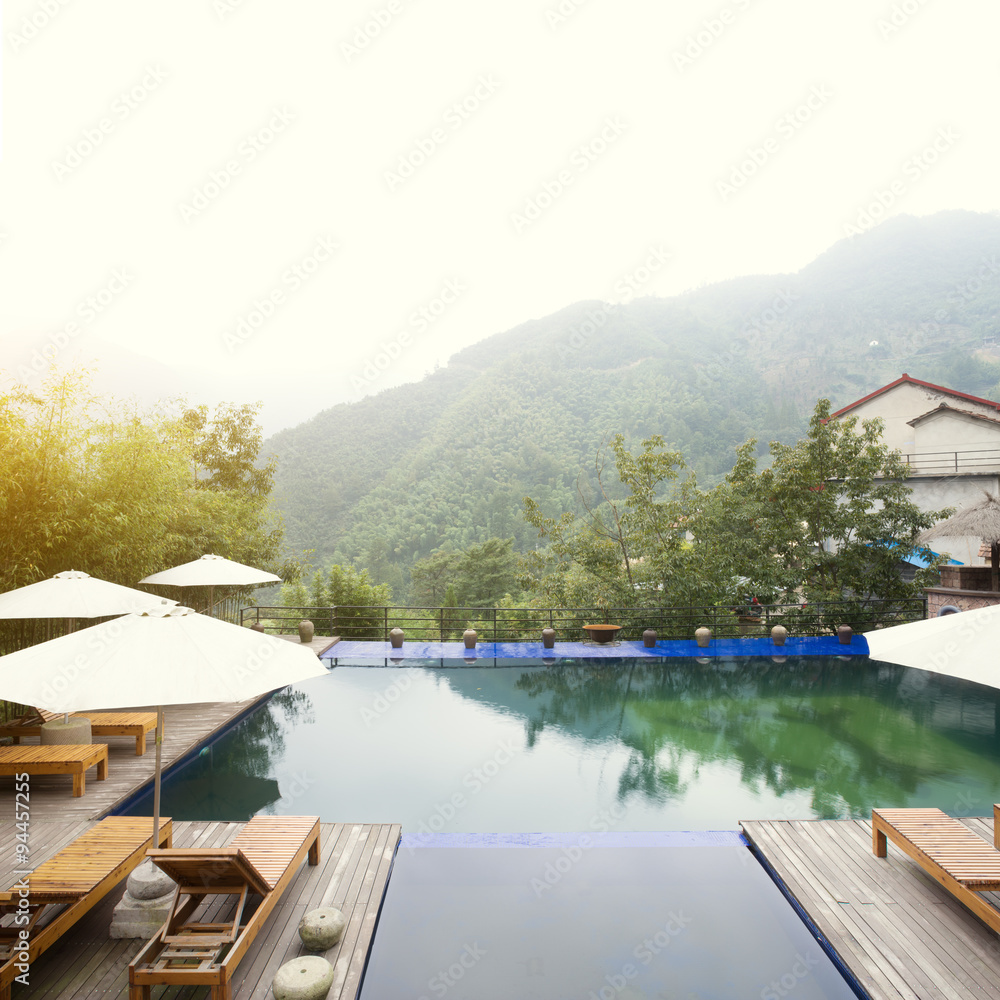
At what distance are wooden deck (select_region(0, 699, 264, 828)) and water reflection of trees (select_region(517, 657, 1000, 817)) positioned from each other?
3619mm

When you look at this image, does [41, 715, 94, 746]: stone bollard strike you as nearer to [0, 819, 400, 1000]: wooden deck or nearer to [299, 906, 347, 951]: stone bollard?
[0, 819, 400, 1000]: wooden deck

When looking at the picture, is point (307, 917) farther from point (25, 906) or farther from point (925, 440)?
point (925, 440)

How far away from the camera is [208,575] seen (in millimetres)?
7801

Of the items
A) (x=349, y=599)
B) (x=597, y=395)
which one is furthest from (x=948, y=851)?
(x=597, y=395)

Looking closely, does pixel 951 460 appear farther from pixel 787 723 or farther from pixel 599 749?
pixel 599 749

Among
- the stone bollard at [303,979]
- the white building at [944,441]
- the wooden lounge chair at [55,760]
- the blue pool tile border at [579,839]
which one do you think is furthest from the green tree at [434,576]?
the stone bollard at [303,979]

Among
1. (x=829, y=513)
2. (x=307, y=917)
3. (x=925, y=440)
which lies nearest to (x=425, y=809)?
(x=307, y=917)

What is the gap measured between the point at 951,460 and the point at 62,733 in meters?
21.8

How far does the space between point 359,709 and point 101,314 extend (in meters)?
6.31

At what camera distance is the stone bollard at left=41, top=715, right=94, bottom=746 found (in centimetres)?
539

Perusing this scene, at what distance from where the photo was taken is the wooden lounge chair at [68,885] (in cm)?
272

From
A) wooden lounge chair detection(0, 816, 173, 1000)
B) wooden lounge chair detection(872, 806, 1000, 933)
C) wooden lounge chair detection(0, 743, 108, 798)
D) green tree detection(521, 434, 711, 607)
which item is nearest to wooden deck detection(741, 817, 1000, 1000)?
wooden lounge chair detection(872, 806, 1000, 933)

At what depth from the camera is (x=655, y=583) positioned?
40.6 feet

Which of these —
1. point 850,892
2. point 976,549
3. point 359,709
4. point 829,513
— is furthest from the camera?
point 976,549
